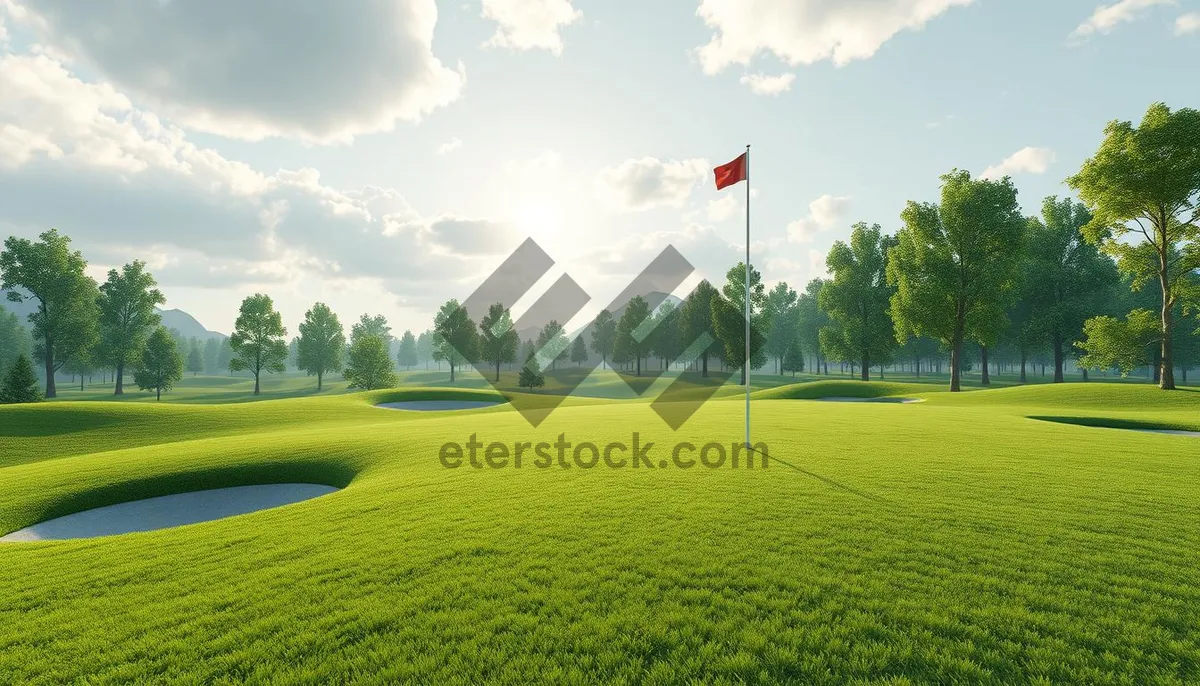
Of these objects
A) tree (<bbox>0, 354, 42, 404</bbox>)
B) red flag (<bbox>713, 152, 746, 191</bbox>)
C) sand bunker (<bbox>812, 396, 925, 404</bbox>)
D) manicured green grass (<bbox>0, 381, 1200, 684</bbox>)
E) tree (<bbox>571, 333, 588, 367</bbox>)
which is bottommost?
sand bunker (<bbox>812, 396, 925, 404</bbox>)

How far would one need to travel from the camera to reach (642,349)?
82.2 meters

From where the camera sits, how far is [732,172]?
Result: 14445mm

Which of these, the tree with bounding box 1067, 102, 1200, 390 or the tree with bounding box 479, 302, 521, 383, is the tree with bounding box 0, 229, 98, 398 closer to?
the tree with bounding box 479, 302, 521, 383

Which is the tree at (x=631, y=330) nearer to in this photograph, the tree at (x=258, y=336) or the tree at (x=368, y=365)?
the tree at (x=368, y=365)

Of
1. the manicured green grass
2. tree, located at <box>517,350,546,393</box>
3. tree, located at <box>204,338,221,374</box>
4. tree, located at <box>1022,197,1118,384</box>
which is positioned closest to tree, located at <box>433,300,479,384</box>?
tree, located at <box>517,350,546,393</box>

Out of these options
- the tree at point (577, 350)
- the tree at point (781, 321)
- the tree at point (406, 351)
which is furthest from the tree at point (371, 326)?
the tree at point (781, 321)

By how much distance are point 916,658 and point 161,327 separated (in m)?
87.0

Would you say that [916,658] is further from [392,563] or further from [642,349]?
[642,349]

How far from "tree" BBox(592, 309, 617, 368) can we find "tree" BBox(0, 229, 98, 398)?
76.0m

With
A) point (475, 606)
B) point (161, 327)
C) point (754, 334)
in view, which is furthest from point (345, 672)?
point (161, 327)

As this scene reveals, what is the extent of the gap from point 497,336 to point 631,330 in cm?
2353

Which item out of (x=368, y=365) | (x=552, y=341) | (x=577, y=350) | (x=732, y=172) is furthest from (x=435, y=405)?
(x=577, y=350)

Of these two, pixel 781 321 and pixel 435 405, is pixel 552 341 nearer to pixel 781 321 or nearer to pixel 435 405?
pixel 781 321

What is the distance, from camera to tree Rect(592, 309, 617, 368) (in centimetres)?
10175
